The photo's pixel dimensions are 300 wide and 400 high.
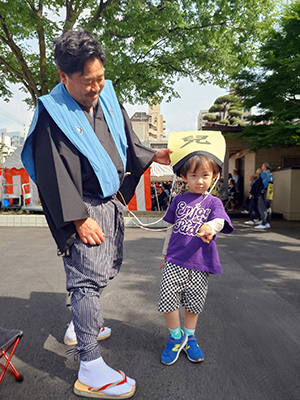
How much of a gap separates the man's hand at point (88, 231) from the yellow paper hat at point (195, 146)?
726 millimetres

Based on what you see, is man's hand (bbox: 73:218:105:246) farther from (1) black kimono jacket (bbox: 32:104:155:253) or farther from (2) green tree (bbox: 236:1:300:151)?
(2) green tree (bbox: 236:1:300:151)

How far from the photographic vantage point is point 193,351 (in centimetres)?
204

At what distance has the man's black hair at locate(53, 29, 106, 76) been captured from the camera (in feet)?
5.10

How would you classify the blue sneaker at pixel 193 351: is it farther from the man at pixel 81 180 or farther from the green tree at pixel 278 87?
the green tree at pixel 278 87

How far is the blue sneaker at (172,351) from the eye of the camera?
1992 millimetres

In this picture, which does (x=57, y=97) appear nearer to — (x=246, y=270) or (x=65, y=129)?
(x=65, y=129)

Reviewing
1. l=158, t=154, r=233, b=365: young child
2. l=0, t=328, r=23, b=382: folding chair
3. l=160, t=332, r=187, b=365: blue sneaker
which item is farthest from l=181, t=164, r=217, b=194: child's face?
l=0, t=328, r=23, b=382: folding chair

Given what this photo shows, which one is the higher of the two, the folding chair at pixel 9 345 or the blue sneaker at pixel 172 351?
the folding chair at pixel 9 345

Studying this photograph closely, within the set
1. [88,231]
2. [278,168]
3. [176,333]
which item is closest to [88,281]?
[88,231]

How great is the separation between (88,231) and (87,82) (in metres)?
0.84

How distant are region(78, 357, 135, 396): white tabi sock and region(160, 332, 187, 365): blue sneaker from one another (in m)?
0.36

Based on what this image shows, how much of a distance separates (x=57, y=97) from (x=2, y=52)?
12.0 meters

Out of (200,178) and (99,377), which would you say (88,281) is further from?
(200,178)

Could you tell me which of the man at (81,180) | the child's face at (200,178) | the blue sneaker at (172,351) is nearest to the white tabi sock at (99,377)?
the man at (81,180)
